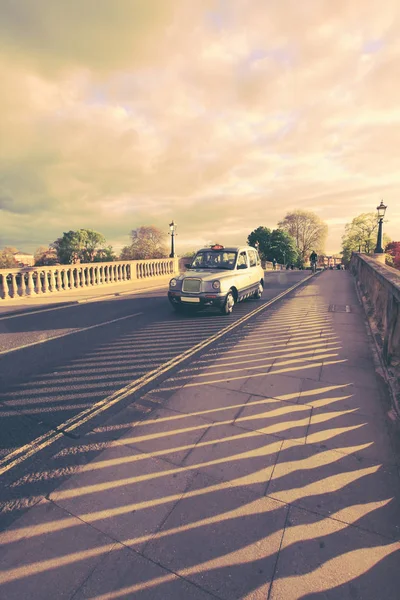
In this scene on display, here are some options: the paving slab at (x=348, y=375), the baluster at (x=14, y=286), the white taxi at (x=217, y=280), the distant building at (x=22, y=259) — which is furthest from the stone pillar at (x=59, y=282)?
the distant building at (x=22, y=259)

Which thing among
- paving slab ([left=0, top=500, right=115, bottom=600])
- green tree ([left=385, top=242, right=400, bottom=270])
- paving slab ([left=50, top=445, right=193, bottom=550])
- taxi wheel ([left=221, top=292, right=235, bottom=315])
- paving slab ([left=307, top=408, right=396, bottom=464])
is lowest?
paving slab ([left=0, top=500, right=115, bottom=600])

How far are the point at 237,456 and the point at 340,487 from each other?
947 mm

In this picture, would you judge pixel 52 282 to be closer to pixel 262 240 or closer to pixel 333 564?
pixel 333 564

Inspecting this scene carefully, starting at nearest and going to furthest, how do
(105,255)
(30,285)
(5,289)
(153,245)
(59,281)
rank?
1. (5,289)
2. (30,285)
3. (59,281)
4. (105,255)
5. (153,245)

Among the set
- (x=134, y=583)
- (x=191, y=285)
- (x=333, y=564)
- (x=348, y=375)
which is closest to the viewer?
(x=134, y=583)

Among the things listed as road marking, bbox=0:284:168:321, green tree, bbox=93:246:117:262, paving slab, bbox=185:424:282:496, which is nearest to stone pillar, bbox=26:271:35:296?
road marking, bbox=0:284:168:321

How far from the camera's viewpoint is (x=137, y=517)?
2.30m

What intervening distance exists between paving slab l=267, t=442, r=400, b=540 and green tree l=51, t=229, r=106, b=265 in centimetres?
4427

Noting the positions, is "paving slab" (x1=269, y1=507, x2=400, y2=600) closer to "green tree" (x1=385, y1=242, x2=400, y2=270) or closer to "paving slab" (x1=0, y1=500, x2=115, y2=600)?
"paving slab" (x1=0, y1=500, x2=115, y2=600)

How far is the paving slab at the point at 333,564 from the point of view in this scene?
1.80 meters

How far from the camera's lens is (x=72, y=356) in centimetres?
567

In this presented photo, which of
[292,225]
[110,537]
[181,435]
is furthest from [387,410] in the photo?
[292,225]

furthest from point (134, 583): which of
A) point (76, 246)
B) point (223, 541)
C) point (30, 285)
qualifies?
point (76, 246)

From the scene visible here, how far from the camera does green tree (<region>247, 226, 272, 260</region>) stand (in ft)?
197
